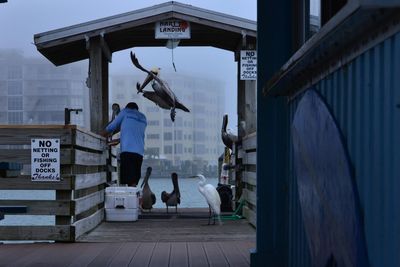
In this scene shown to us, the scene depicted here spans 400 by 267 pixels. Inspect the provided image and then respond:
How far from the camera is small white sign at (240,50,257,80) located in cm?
891

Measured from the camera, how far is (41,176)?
6.27 metres

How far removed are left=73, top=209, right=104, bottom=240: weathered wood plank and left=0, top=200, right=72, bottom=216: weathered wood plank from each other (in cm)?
23

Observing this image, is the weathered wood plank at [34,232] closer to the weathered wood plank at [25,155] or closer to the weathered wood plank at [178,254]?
the weathered wood plank at [25,155]

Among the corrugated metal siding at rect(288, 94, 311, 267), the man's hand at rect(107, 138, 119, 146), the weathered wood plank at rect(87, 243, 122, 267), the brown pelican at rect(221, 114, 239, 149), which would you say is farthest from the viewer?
the brown pelican at rect(221, 114, 239, 149)

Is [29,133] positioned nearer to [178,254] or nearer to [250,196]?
[178,254]

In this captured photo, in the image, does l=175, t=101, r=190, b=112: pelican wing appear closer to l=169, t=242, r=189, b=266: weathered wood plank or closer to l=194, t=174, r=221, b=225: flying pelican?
l=194, t=174, r=221, b=225: flying pelican

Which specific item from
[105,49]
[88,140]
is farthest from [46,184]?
[105,49]

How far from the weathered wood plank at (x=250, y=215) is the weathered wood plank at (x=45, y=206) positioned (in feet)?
8.20

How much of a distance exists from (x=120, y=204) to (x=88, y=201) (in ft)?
4.70

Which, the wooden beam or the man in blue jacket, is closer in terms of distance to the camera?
the wooden beam

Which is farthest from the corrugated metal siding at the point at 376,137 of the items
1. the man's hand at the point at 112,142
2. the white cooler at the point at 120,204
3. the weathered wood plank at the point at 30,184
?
the man's hand at the point at 112,142

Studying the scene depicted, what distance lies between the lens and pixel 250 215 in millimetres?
8133

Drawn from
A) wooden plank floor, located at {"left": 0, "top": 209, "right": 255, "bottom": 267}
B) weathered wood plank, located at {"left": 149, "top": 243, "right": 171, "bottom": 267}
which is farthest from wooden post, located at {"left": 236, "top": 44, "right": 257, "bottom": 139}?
weathered wood plank, located at {"left": 149, "top": 243, "right": 171, "bottom": 267}

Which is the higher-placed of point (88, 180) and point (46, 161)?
point (46, 161)
